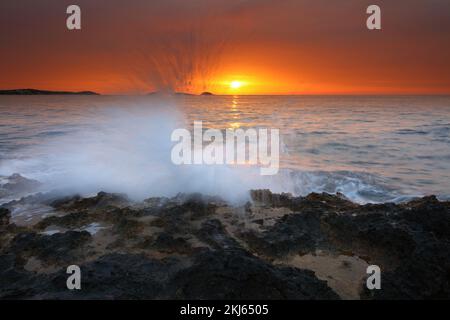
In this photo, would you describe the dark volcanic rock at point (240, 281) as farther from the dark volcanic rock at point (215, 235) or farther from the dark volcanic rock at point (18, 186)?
the dark volcanic rock at point (18, 186)

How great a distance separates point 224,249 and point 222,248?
701 mm

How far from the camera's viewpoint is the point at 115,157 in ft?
43.8

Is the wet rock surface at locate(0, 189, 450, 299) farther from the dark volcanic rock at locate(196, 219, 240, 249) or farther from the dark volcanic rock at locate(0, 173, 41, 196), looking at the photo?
the dark volcanic rock at locate(0, 173, 41, 196)

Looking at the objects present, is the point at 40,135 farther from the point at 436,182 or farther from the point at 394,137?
the point at 394,137

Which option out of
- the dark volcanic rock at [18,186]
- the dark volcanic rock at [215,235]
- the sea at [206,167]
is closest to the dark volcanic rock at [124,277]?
the dark volcanic rock at [215,235]

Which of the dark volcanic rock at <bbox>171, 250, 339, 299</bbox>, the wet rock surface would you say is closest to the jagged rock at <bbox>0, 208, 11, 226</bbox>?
the wet rock surface

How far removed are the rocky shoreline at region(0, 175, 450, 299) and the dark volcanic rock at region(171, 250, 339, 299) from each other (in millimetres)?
14

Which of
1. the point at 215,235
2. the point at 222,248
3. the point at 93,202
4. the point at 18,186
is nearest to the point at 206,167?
the point at 93,202

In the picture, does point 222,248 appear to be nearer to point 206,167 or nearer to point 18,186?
point 206,167

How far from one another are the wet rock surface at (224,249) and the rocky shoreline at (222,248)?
2 cm

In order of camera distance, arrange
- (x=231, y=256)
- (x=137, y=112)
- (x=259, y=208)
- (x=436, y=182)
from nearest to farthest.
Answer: (x=231, y=256), (x=259, y=208), (x=436, y=182), (x=137, y=112)

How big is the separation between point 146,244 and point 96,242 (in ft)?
3.11

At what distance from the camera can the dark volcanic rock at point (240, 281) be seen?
4.17 metres
